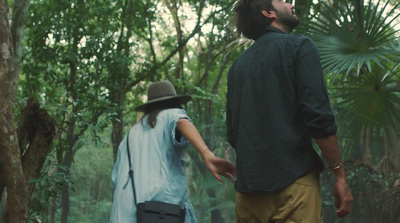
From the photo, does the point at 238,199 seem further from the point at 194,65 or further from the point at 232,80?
the point at 194,65

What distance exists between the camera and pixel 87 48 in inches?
440

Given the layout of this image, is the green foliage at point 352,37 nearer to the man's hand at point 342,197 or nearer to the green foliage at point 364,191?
the green foliage at point 364,191

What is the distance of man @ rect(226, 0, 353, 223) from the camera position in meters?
2.22

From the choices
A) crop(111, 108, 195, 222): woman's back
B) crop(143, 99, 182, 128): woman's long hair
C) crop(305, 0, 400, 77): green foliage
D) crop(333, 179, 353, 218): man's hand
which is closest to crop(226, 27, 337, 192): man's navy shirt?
crop(333, 179, 353, 218): man's hand

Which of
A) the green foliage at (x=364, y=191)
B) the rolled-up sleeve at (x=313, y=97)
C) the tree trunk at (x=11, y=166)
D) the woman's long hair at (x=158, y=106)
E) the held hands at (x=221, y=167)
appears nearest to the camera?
the rolled-up sleeve at (x=313, y=97)

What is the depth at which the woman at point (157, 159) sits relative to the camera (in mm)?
2971

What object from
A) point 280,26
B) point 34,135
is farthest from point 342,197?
point 34,135

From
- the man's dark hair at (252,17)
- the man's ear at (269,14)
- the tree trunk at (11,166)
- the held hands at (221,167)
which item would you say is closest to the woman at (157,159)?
the held hands at (221,167)

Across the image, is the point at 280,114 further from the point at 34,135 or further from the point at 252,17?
the point at 34,135

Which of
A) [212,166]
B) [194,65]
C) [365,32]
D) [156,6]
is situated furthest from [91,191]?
[212,166]

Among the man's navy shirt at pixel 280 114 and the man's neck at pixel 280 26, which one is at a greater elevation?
the man's neck at pixel 280 26

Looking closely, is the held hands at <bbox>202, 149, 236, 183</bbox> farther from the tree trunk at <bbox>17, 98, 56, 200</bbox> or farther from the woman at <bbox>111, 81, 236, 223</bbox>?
the tree trunk at <bbox>17, 98, 56, 200</bbox>

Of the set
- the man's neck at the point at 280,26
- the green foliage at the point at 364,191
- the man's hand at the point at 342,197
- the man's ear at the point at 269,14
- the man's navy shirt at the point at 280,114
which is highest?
the man's ear at the point at 269,14

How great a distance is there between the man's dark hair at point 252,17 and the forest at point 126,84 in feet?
0.76
